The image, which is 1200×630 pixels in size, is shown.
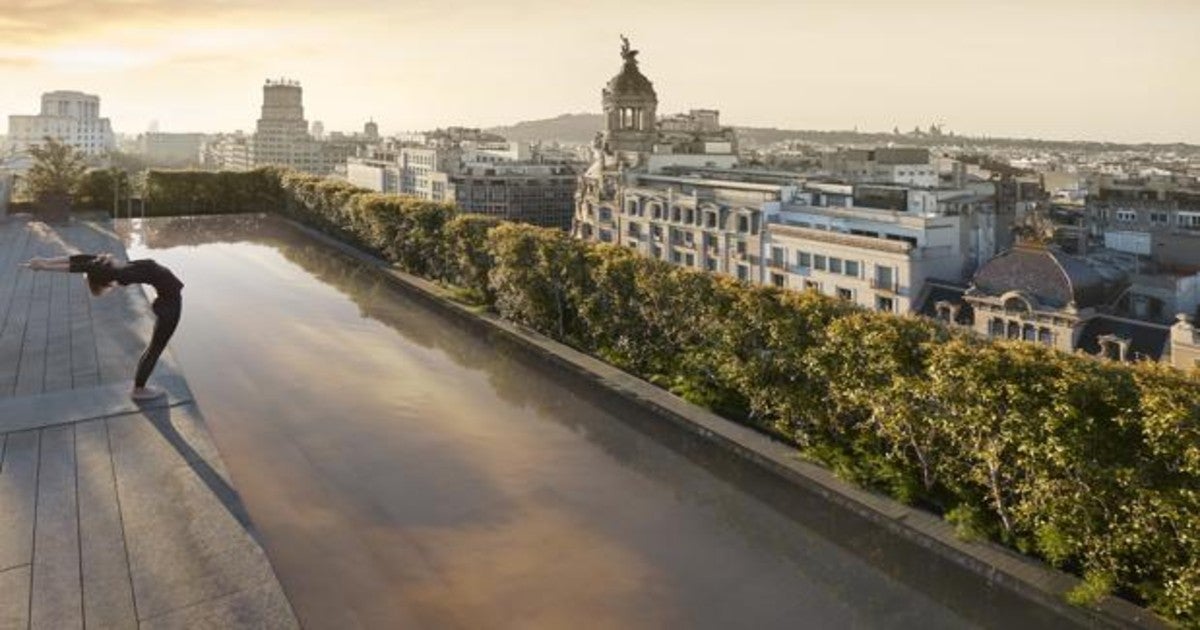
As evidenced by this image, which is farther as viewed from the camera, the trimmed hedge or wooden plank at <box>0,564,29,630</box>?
the trimmed hedge

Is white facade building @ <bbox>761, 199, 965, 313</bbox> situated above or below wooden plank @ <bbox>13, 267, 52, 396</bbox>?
above

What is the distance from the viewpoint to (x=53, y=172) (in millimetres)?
68062

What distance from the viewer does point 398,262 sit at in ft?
173

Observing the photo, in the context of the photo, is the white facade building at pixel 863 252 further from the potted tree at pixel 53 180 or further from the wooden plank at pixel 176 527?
the potted tree at pixel 53 180

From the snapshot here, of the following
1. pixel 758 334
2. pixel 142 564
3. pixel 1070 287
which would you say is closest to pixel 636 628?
pixel 142 564

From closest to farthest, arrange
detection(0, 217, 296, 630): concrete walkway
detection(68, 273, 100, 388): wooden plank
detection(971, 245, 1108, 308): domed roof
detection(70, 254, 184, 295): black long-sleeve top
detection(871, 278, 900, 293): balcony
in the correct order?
detection(0, 217, 296, 630): concrete walkway → detection(70, 254, 184, 295): black long-sleeve top → detection(68, 273, 100, 388): wooden plank → detection(971, 245, 1108, 308): domed roof → detection(871, 278, 900, 293): balcony

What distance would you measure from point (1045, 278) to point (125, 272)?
126 feet

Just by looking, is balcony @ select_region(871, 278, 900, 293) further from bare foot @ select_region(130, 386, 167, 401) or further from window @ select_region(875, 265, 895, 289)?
bare foot @ select_region(130, 386, 167, 401)

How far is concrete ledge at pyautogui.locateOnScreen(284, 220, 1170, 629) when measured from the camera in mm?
16375

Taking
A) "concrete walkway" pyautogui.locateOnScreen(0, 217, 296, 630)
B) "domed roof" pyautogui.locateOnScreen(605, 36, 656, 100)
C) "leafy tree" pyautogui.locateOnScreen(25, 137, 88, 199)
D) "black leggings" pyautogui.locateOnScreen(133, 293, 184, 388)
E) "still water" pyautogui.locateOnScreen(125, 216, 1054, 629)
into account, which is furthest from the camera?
"domed roof" pyautogui.locateOnScreen(605, 36, 656, 100)

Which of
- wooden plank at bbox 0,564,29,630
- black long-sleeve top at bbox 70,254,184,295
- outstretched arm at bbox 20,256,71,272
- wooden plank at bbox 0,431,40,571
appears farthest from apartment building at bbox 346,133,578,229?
wooden plank at bbox 0,564,29,630

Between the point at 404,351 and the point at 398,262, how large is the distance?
18849 mm

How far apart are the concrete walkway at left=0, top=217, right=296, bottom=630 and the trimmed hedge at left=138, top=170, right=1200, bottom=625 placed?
46.4 feet

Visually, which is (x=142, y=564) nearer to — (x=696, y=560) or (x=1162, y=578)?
(x=696, y=560)
